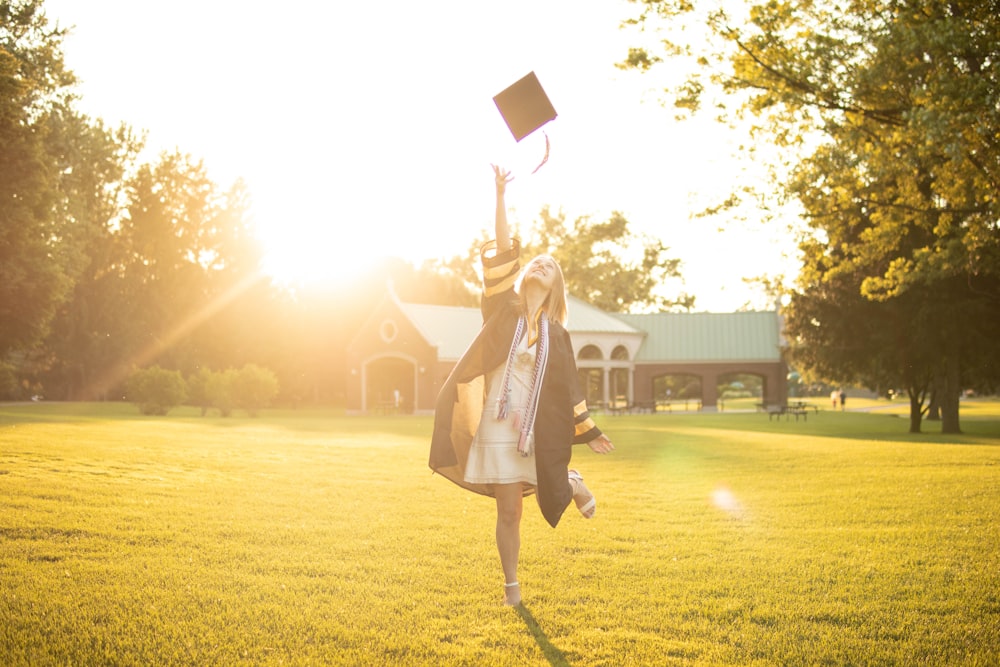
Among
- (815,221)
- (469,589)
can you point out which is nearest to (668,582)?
(469,589)

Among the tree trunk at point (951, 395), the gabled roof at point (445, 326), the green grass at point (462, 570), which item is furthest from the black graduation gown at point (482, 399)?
the gabled roof at point (445, 326)

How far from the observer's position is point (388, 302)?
46.8 meters

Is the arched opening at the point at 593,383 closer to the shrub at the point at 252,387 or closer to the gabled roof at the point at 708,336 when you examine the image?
the gabled roof at the point at 708,336

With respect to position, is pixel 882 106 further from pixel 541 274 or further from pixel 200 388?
A: pixel 200 388

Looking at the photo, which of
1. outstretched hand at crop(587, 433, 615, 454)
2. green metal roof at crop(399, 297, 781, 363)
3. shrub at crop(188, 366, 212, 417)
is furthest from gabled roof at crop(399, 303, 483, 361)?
outstretched hand at crop(587, 433, 615, 454)

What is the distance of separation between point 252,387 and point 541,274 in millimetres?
31131

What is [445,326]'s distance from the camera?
47562 mm

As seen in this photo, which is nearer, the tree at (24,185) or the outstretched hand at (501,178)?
the outstretched hand at (501,178)

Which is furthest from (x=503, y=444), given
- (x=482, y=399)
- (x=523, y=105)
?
(x=523, y=105)

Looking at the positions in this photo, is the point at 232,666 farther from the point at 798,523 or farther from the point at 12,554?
the point at 798,523

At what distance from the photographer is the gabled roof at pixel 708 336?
50.4 m

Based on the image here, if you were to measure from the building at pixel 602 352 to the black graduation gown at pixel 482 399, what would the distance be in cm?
3718

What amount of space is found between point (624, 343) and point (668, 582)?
146 ft

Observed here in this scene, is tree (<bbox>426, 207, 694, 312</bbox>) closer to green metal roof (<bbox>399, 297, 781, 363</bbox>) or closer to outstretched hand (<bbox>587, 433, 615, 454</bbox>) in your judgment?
green metal roof (<bbox>399, 297, 781, 363</bbox>)
